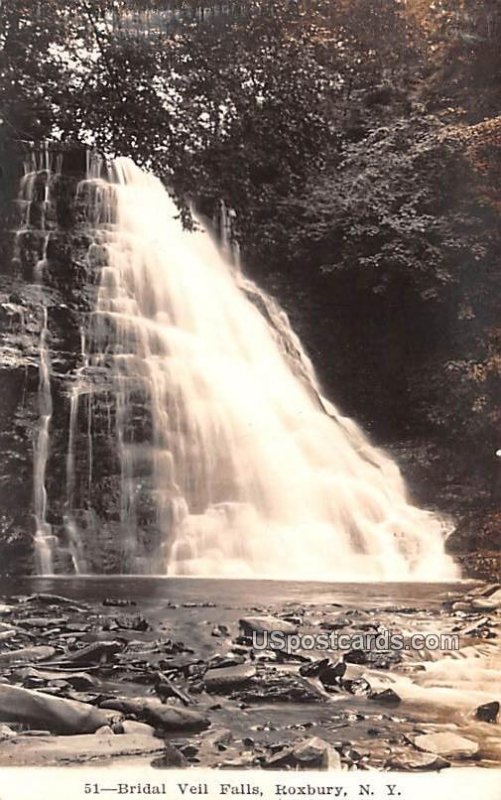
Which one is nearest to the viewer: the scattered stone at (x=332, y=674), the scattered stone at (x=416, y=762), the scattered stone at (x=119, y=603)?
the scattered stone at (x=416, y=762)

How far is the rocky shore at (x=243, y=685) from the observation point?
2596mm

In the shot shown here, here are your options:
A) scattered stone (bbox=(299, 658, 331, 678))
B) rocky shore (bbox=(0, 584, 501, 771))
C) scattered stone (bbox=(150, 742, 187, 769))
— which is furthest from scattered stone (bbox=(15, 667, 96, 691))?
scattered stone (bbox=(299, 658, 331, 678))

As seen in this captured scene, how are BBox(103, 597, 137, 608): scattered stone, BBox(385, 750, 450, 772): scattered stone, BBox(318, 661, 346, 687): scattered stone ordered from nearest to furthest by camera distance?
BBox(385, 750, 450, 772): scattered stone < BBox(318, 661, 346, 687): scattered stone < BBox(103, 597, 137, 608): scattered stone

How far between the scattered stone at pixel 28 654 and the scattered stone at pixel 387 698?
102cm

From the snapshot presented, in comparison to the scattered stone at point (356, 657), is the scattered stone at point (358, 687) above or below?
below

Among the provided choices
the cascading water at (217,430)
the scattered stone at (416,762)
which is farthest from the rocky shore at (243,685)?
the cascading water at (217,430)

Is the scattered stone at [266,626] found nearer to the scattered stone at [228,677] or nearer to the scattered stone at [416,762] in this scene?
the scattered stone at [228,677]

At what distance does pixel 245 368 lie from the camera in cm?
294

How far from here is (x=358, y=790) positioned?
258 cm

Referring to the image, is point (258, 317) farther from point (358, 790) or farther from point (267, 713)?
point (358, 790)

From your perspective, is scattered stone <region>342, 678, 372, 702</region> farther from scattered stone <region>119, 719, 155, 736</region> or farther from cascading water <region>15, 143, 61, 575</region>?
cascading water <region>15, 143, 61, 575</region>

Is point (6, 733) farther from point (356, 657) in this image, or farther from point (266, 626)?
point (356, 657)

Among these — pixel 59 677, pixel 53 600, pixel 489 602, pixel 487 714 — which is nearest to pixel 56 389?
pixel 53 600

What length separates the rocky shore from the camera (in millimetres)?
2596
